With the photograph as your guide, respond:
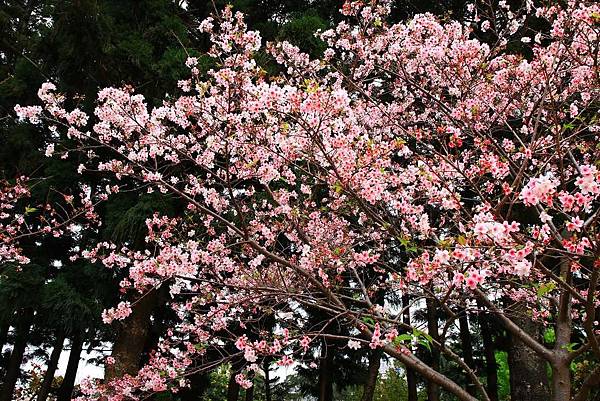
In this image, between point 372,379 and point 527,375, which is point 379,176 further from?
point 372,379

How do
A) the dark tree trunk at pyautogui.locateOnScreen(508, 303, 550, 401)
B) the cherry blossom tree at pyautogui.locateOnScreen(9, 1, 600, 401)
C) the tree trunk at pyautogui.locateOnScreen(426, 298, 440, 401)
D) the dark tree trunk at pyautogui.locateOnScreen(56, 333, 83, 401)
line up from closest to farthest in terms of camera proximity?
the cherry blossom tree at pyautogui.locateOnScreen(9, 1, 600, 401) → the dark tree trunk at pyautogui.locateOnScreen(508, 303, 550, 401) → the tree trunk at pyautogui.locateOnScreen(426, 298, 440, 401) → the dark tree trunk at pyautogui.locateOnScreen(56, 333, 83, 401)

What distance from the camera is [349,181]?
3609 millimetres

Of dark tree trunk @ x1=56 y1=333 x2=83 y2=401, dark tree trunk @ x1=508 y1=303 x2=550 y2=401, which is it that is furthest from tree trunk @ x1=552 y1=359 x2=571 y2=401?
dark tree trunk @ x1=56 y1=333 x2=83 y2=401

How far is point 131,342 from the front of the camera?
6.25 meters

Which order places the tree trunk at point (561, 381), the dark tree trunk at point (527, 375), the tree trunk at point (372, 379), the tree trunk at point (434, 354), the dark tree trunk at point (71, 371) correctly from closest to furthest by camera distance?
the tree trunk at point (561, 381)
the dark tree trunk at point (527, 375)
the tree trunk at point (434, 354)
the tree trunk at point (372, 379)
the dark tree trunk at point (71, 371)

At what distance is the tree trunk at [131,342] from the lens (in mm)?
6062

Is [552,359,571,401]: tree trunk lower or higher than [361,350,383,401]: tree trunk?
lower

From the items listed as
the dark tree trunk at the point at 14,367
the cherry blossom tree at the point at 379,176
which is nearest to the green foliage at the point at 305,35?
the cherry blossom tree at the point at 379,176

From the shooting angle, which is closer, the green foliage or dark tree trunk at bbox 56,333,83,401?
the green foliage

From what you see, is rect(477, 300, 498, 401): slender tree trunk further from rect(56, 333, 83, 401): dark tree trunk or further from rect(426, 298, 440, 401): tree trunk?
rect(56, 333, 83, 401): dark tree trunk

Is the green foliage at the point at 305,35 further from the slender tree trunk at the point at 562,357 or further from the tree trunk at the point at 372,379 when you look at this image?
the tree trunk at the point at 372,379

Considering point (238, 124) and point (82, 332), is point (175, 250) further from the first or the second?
point (82, 332)

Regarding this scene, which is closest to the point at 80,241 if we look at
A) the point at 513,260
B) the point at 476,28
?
the point at 476,28

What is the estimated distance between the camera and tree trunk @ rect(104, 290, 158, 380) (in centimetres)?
606
